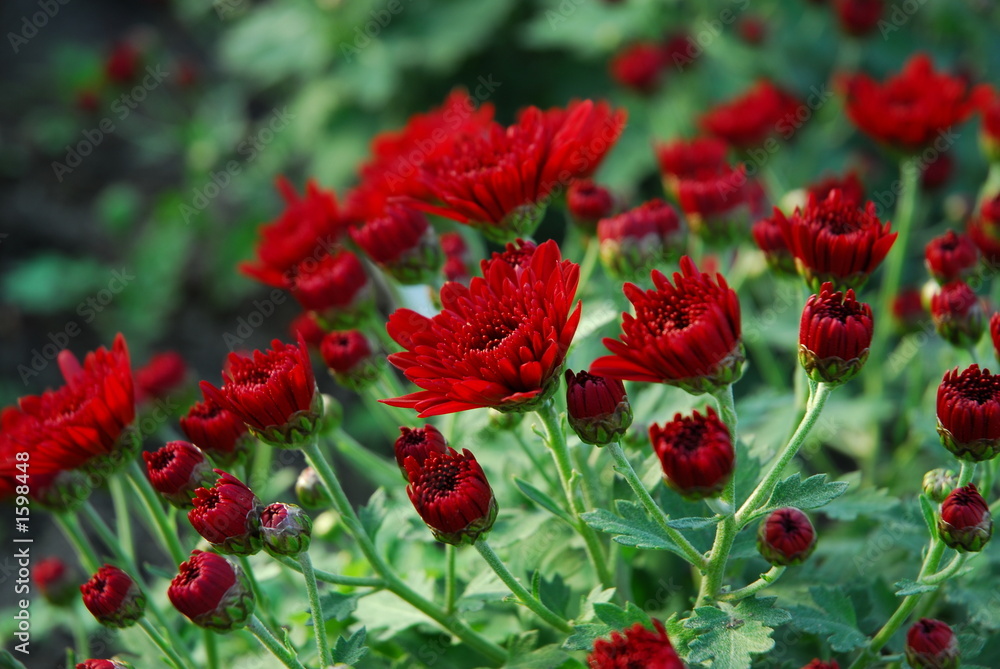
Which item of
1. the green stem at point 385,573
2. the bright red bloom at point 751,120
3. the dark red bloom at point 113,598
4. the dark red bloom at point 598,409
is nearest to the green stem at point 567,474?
the dark red bloom at point 598,409

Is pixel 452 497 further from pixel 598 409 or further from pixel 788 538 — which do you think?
pixel 788 538

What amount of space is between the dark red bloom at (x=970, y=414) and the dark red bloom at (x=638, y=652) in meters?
0.47

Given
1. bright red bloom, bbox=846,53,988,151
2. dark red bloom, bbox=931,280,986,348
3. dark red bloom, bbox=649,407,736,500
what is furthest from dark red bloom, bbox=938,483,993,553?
bright red bloom, bbox=846,53,988,151

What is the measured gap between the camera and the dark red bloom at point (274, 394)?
1.16 m

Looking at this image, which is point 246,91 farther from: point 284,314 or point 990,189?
point 990,189

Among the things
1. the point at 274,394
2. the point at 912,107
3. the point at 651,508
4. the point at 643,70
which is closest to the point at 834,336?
the point at 651,508

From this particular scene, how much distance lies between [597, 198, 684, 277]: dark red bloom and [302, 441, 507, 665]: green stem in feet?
2.02

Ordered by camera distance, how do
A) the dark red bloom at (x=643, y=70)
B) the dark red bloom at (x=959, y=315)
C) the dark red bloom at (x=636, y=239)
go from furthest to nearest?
the dark red bloom at (x=643, y=70) < the dark red bloom at (x=636, y=239) < the dark red bloom at (x=959, y=315)

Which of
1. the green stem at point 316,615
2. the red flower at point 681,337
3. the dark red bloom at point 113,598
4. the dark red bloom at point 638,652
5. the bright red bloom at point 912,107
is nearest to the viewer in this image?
the dark red bloom at point 638,652

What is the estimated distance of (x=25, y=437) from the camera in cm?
132

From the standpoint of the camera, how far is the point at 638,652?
0.94 meters

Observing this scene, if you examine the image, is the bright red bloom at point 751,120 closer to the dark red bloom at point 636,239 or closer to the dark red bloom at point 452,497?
the dark red bloom at point 636,239

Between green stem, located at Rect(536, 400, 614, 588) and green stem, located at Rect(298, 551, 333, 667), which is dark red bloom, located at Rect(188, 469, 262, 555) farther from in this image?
green stem, located at Rect(536, 400, 614, 588)

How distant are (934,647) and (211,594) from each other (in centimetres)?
92
